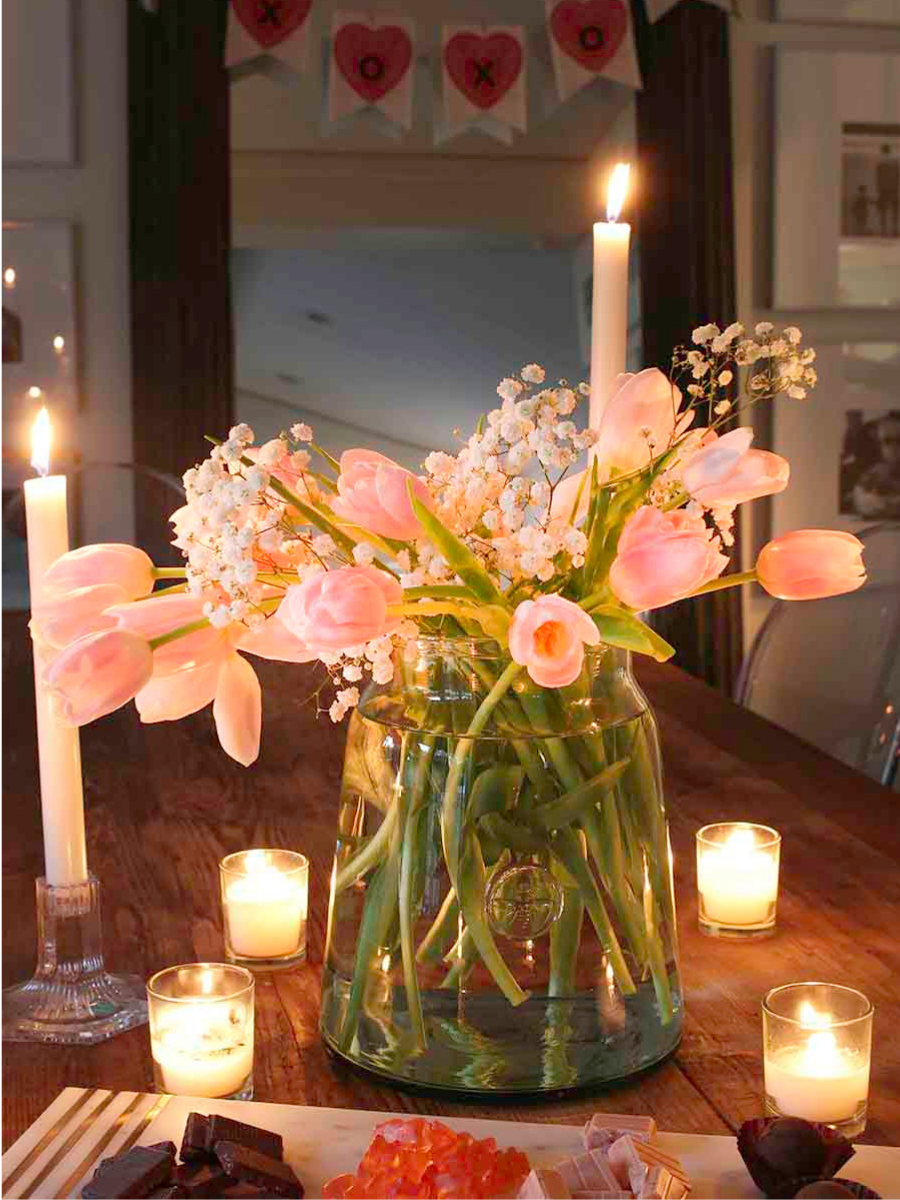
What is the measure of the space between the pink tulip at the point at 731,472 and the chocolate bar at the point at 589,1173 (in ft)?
0.94

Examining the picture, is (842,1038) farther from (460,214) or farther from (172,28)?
(460,214)

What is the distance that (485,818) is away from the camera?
2.28ft

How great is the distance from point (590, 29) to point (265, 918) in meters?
3.06

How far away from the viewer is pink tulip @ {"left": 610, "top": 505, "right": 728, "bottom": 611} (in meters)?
0.63

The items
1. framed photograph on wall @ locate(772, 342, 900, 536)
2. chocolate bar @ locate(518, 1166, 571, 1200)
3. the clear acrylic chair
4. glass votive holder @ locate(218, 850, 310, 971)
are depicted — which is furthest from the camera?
framed photograph on wall @ locate(772, 342, 900, 536)

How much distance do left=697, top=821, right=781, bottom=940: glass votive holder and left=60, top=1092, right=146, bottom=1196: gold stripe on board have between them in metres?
0.39

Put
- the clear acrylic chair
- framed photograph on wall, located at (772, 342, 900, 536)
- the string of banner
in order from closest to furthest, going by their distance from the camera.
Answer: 1. the clear acrylic chair
2. the string of banner
3. framed photograph on wall, located at (772, 342, 900, 536)

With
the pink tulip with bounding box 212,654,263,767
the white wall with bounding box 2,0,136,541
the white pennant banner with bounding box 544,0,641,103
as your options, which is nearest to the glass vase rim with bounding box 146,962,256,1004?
the pink tulip with bounding box 212,654,263,767

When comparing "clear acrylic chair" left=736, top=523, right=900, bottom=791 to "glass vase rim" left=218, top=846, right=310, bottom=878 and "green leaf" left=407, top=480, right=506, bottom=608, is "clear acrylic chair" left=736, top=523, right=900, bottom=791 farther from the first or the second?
"green leaf" left=407, top=480, right=506, bottom=608

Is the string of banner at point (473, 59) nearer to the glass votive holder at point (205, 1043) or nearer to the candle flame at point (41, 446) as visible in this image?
the candle flame at point (41, 446)

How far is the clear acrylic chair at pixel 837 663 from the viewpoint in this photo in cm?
171

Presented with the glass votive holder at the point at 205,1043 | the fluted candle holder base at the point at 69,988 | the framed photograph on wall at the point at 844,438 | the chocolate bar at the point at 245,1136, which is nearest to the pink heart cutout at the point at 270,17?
the framed photograph on wall at the point at 844,438

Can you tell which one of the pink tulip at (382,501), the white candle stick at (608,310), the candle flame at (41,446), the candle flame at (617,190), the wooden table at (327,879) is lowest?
the wooden table at (327,879)

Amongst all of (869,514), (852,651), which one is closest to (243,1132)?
(852,651)
